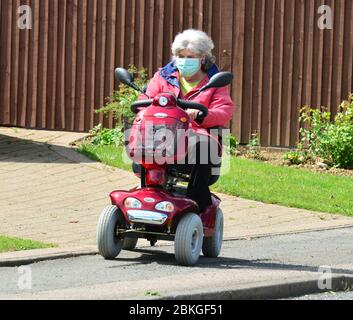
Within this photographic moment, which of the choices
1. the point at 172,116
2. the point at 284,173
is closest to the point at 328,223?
the point at 284,173

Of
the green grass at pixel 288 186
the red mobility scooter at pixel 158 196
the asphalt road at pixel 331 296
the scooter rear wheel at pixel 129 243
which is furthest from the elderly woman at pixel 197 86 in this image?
the green grass at pixel 288 186

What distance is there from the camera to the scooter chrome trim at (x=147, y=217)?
8469 millimetres

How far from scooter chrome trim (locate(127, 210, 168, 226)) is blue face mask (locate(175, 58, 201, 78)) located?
1.24m

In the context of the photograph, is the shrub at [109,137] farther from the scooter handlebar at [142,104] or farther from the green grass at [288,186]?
the scooter handlebar at [142,104]

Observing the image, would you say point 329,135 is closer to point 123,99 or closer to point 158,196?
point 123,99

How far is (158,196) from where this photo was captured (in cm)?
852

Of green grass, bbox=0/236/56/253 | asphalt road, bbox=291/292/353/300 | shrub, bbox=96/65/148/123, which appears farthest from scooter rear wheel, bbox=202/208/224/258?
shrub, bbox=96/65/148/123

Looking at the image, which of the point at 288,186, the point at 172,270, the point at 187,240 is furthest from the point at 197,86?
the point at 288,186

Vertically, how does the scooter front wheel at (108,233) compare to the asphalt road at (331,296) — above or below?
above

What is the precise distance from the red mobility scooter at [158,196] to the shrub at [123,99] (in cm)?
637

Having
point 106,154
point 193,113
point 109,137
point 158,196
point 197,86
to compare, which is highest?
point 197,86

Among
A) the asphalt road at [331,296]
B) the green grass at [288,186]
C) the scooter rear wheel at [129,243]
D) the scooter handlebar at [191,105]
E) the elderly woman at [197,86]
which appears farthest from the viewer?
the green grass at [288,186]

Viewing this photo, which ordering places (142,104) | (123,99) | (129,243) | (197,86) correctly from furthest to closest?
(123,99) → (129,243) → (197,86) → (142,104)

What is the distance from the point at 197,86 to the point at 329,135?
20.0 ft
